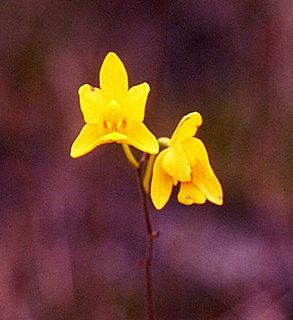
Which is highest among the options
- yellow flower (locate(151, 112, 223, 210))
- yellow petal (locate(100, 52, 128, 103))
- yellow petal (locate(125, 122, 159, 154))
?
yellow petal (locate(100, 52, 128, 103))

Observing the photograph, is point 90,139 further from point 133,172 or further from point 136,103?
point 133,172

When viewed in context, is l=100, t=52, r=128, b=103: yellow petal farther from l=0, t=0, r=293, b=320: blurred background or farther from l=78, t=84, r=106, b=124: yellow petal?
l=0, t=0, r=293, b=320: blurred background

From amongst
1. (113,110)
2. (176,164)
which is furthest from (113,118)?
(176,164)

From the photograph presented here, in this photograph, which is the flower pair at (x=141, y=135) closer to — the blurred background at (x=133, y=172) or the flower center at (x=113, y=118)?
the flower center at (x=113, y=118)

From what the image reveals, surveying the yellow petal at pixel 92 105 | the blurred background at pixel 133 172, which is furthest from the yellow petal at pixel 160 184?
Result: the blurred background at pixel 133 172

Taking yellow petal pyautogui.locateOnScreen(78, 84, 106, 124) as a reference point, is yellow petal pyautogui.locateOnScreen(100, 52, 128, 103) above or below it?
above

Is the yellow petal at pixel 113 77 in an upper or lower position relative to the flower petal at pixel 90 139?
upper

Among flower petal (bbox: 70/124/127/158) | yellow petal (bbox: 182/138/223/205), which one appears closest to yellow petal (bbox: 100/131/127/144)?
flower petal (bbox: 70/124/127/158)

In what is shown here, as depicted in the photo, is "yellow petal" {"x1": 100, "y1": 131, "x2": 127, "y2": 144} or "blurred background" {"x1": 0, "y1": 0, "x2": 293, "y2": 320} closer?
"yellow petal" {"x1": 100, "y1": 131, "x2": 127, "y2": 144}
